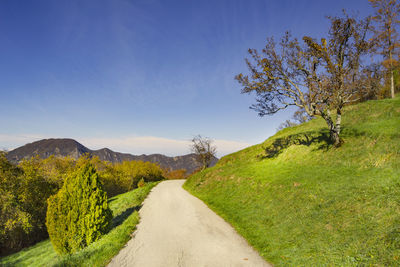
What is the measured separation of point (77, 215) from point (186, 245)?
594 centimetres

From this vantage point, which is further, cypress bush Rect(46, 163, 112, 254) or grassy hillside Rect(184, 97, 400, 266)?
cypress bush Rect(46, 163, 112, 254)

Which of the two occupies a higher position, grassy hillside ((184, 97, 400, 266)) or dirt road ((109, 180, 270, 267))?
grassy hillside ((184, 97, 400, 266))

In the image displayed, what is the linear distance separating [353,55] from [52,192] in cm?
3690

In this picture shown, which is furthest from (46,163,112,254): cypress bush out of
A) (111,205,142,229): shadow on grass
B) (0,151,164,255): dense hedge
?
(0,151,164,255): dense hedge

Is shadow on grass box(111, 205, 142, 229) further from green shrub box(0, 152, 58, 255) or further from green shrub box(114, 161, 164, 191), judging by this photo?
green shrub box(114, 161, 164, 191)

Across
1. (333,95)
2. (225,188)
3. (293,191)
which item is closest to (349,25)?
(333,95)

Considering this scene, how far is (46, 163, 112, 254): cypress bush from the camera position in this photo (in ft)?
31.0

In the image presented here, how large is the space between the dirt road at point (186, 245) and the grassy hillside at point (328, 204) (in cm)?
85

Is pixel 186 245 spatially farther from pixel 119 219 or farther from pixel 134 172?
pixel 134 172

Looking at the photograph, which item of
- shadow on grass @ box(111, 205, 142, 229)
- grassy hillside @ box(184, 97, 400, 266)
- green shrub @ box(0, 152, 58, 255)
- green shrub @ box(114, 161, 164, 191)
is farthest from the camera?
green shrub @ box(114, 161, 164, 191)

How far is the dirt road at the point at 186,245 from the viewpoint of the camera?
681cm

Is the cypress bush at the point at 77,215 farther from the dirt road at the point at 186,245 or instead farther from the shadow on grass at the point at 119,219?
the shadow on grass at the point at 119,219

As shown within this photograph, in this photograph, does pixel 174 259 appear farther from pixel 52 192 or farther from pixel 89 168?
pixel 52 192

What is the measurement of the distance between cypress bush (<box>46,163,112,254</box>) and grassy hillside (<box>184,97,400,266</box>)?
7.58m
